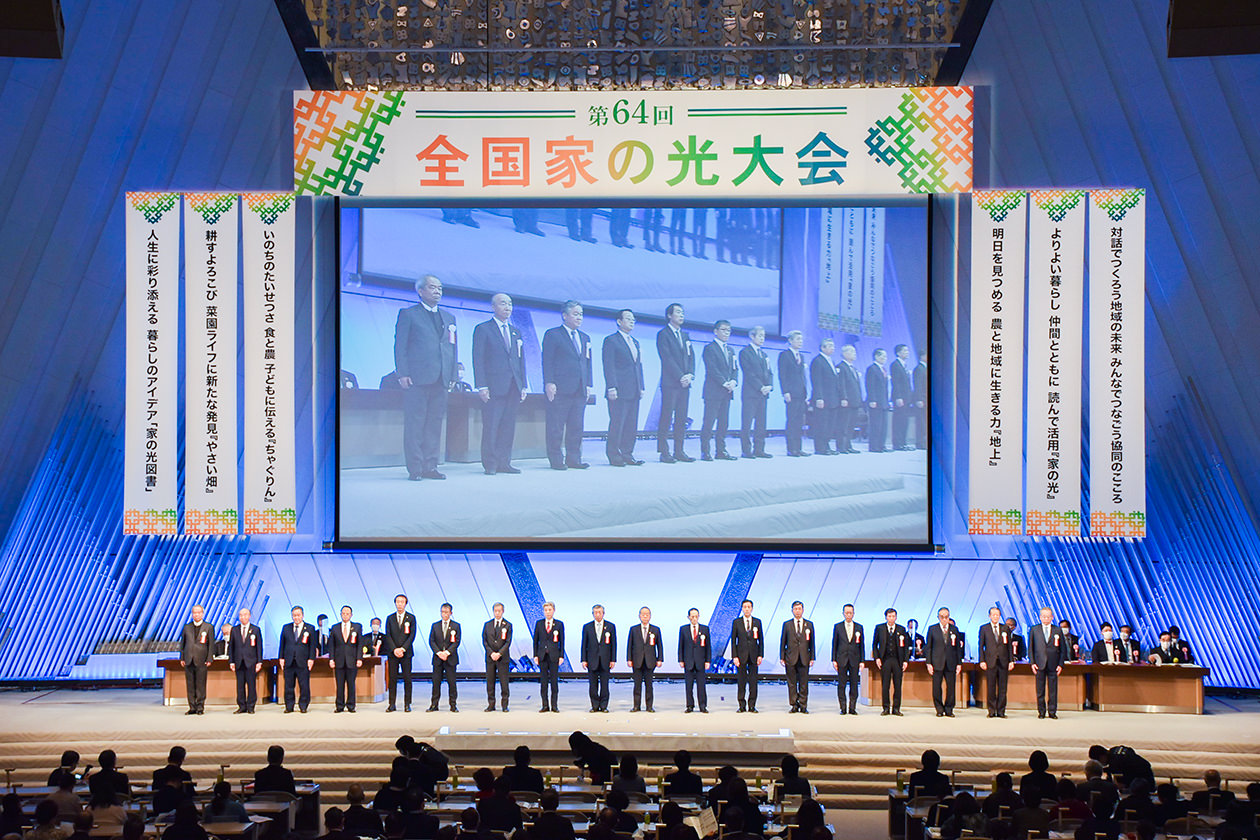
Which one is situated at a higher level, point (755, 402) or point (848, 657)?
point (755, 402)

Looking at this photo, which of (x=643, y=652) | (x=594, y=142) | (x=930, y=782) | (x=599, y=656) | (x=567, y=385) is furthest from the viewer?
(x=567, y=385)

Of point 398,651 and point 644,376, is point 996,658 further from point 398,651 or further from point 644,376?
point 398,651

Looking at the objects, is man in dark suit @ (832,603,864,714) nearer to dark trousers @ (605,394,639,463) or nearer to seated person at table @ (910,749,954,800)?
dark trousers @ (605,394,639,463)

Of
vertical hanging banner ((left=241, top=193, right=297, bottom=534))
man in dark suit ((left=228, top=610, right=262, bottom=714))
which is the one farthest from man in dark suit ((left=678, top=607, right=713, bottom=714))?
vertical hanging banner ((left=241, top=193, right=297, bottom=534))

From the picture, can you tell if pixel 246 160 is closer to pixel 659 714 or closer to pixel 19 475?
pixel 19 475

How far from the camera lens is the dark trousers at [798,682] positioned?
40.3 feet

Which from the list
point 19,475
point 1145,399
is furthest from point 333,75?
point 1145,399

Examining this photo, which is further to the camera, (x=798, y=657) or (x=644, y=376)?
(x=644, y=376)

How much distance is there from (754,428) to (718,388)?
1.75 feet

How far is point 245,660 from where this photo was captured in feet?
40.4

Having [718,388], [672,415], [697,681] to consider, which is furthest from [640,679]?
[718,388]

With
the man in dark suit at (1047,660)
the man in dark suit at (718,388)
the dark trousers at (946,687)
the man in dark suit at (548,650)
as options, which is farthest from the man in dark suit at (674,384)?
the man in dark suit at (1047,660)

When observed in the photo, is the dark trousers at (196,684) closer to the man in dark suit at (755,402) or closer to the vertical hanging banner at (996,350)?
the man in dark suit at (755,402)

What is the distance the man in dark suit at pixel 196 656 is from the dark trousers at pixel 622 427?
4148 mm
